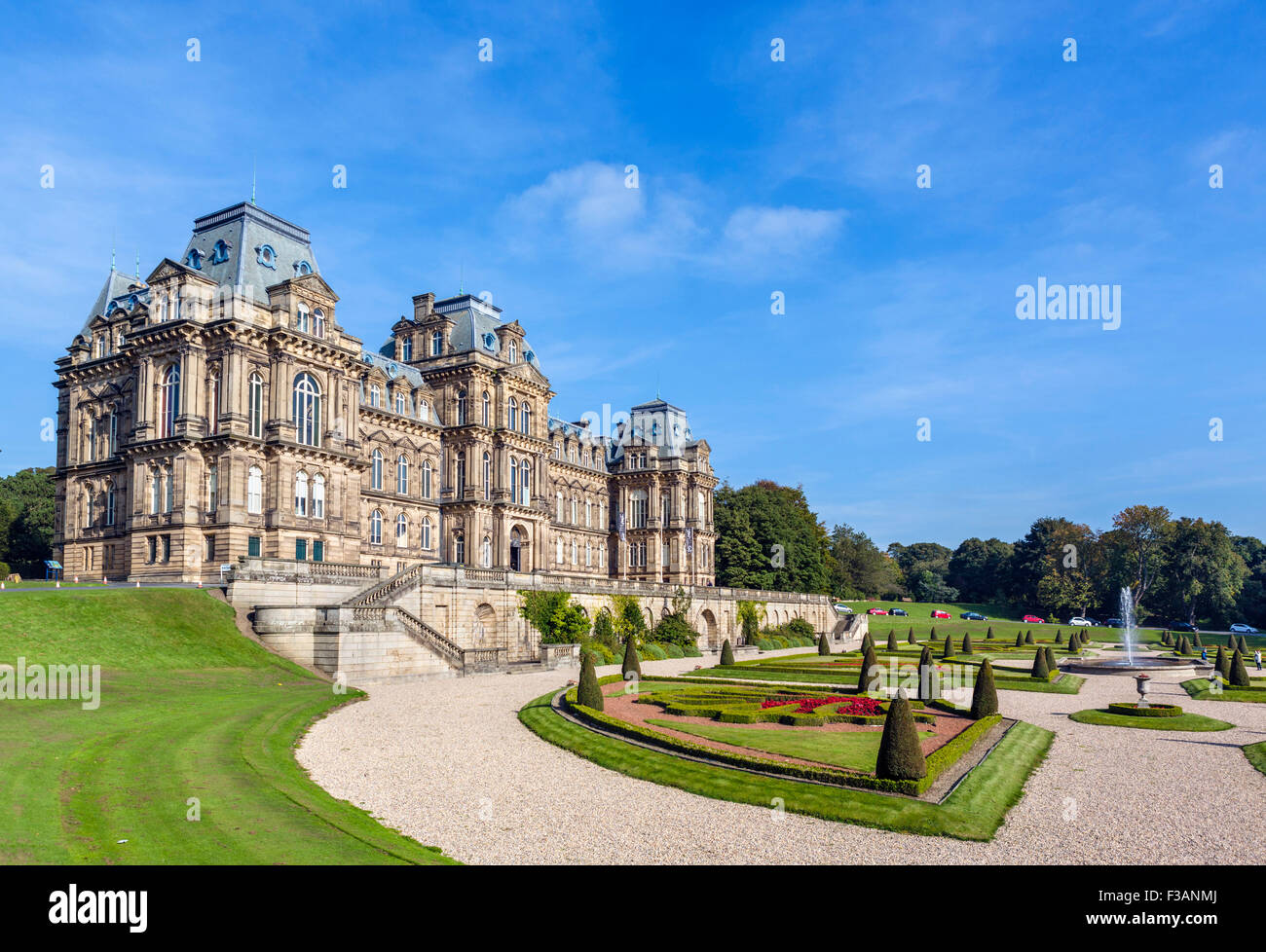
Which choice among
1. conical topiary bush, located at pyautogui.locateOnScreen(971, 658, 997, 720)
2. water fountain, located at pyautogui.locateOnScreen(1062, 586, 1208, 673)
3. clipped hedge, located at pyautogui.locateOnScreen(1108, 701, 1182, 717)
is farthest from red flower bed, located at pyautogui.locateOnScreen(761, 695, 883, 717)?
water fountain, located at pyautogui.locateOnScreen(1062, 586, 1208, 673)

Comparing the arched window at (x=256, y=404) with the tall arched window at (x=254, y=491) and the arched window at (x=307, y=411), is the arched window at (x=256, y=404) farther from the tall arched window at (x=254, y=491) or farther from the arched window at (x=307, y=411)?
the tall arched window at (x=254, y=491)

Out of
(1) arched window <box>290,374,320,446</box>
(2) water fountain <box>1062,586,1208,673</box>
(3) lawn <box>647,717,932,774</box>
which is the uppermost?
(1) arched window <box>290,374,320,446</box>

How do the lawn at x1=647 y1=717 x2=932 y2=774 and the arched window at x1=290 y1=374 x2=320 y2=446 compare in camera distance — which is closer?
the lawn at x1=647 y1=717 x2=932 y2=774

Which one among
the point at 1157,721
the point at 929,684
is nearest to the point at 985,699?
the point at 1157,721

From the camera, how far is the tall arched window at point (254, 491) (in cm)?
5088

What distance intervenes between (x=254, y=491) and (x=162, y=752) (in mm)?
32862

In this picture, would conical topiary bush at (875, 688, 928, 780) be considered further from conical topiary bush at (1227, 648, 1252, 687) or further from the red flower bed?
conical topiary bush at (1227, 648, 1252, 687)

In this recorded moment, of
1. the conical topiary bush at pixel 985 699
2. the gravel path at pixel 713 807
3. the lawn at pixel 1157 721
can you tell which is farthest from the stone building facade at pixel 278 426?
the lawn at pixel 1157 721

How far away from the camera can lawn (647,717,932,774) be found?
23016 millimetres

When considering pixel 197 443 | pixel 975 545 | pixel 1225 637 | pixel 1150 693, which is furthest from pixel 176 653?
pixel 975 545

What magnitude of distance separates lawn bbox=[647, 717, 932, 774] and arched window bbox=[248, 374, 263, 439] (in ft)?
111
